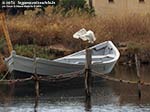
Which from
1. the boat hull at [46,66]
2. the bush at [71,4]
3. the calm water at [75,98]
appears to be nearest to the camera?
the calm water at [75,98]

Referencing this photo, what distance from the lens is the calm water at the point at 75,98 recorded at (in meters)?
23.6

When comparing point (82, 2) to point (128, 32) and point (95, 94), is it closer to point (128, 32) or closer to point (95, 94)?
point (128, 32)

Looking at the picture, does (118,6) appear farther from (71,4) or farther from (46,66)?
(46,66)

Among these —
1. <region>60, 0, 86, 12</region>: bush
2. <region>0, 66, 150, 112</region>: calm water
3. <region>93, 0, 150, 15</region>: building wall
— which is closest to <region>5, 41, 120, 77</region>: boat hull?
<region>0, 66, 150, 112</region>: calm water

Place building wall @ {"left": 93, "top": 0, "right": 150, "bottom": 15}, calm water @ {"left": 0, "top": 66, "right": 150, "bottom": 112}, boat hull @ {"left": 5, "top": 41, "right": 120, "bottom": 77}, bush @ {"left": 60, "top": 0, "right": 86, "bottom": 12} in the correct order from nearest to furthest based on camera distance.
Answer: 1. calm water @ {"left": 0, "top": 66, "right": 150, "bottom": 112}
2. boat hull @ {"left": 5, "top": 41, "right": 120, "bottom": 77}
3. bush @ {"left": 60, "top": 0, "right": 86, "bottom": 12}
4. building wall @ {"left": 93, "top": 0, "right": 150, "bottom": 15}

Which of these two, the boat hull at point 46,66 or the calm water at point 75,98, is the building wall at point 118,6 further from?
the boat hull at point 46,66

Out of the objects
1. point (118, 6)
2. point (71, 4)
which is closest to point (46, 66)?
point (71, 4)

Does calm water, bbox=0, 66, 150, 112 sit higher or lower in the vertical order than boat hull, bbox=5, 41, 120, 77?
lower

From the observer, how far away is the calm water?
2358 centimetres

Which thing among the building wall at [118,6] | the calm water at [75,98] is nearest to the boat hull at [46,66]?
the calm water at [75,98]

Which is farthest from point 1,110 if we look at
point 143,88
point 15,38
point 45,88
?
point 15,38

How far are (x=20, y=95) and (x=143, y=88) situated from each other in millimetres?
5601

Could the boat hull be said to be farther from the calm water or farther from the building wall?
the building wall

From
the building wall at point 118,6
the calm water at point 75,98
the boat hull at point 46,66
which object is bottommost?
the calm water at point 75,98
